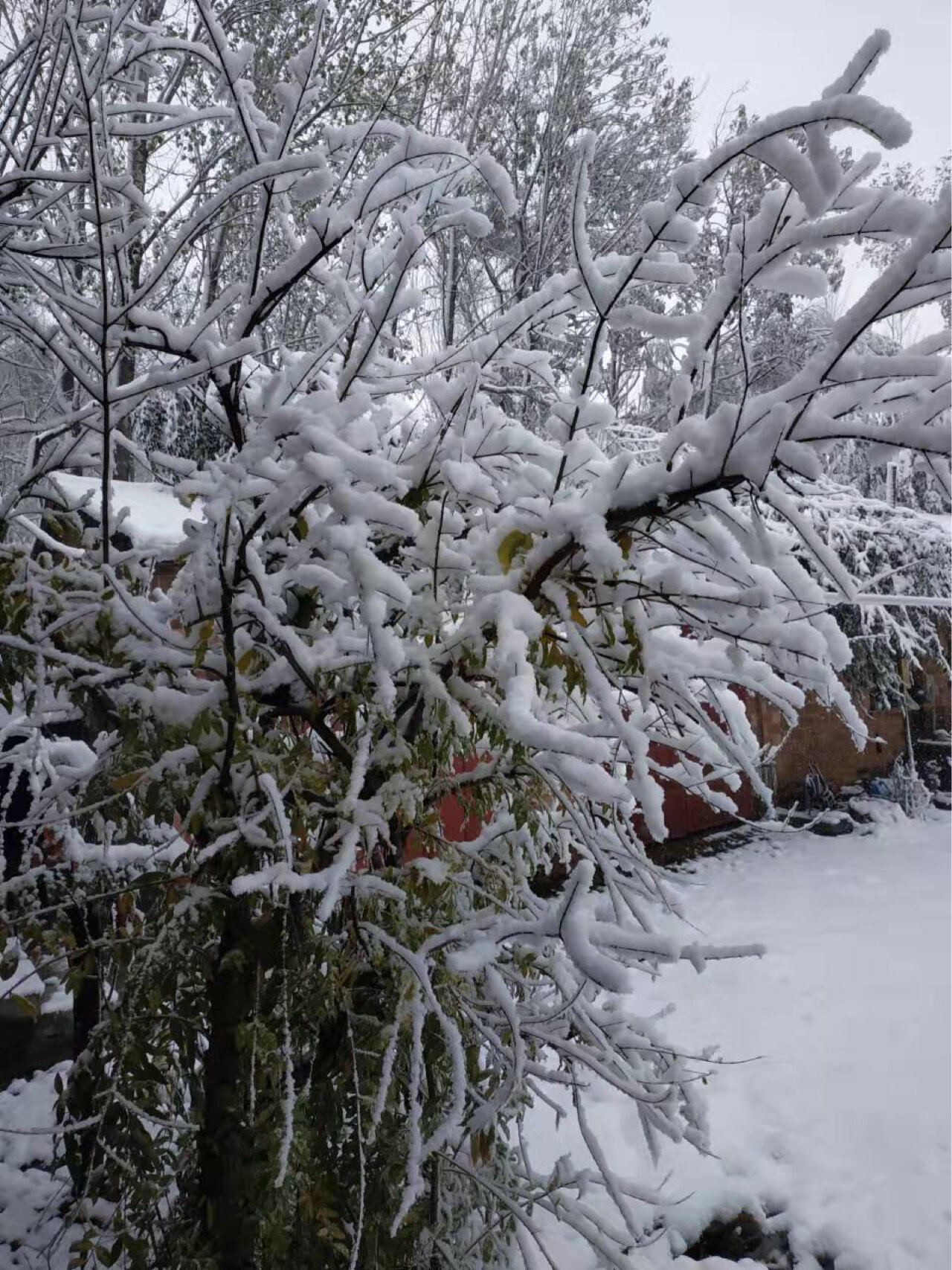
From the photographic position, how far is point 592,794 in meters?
1.19

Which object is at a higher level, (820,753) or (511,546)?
(511,546)

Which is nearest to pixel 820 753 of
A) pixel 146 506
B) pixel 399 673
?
pixel 146 506

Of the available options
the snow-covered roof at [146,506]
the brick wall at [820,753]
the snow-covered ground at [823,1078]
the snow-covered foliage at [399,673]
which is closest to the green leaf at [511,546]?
the snow-covered foliage at [399,673]

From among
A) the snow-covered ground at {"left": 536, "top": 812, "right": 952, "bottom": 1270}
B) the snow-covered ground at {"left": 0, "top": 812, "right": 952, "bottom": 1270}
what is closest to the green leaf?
the snow-covered ground at {"left": 536, "top": 812, "right": 952, "bottom": 1270}

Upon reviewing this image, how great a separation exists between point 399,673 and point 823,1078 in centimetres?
377

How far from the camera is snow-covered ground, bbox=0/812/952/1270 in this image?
2953 mm

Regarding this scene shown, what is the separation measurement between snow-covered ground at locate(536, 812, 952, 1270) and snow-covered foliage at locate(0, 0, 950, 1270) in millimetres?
526

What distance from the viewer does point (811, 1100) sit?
374 centimetres

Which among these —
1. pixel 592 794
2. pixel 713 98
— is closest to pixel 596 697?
pixel 592 794

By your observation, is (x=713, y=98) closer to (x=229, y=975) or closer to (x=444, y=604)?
(x=444, y=604)

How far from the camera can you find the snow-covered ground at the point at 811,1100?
2.95 metres

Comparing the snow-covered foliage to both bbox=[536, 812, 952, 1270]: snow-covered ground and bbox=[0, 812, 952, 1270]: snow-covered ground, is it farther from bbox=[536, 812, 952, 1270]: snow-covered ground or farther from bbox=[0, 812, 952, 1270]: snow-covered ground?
bbox=[0, 812, 952, 1270]: snow-covered ground

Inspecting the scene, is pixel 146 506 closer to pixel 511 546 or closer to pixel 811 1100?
pixel 511 546

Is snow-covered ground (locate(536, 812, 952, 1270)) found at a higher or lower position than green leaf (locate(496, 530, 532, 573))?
lower
